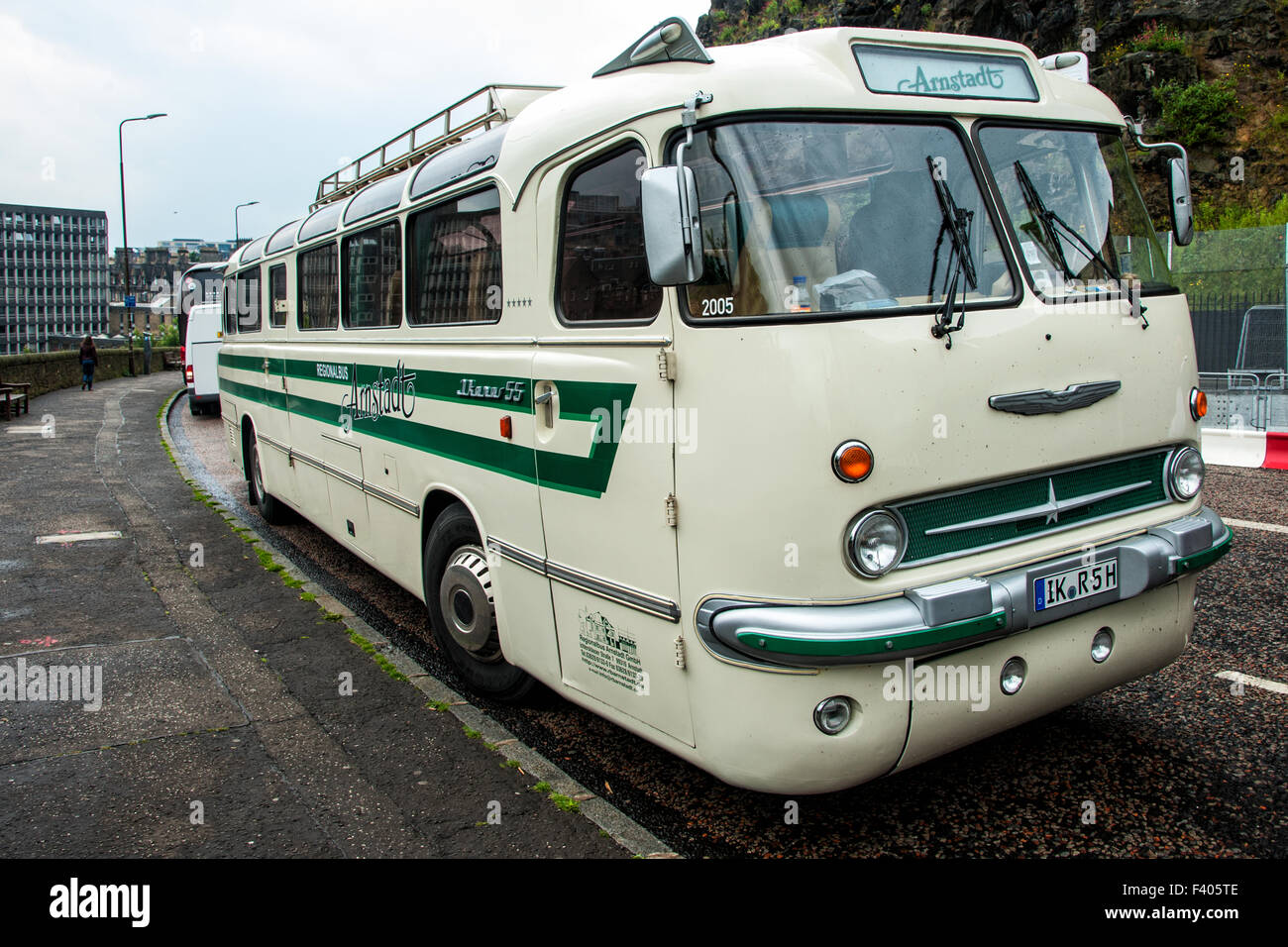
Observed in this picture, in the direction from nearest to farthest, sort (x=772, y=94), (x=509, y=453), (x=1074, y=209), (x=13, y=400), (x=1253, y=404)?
1. (x=772, y=94)
2. (x=1074, y=209)
3. (x=509, y=453)
4. (x=1253, y=404)
5. (x=13, y=400)

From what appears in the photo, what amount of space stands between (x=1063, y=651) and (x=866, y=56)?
2.31 m

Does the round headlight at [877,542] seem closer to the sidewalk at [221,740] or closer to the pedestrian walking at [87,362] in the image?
the sidewalk at [221,740]

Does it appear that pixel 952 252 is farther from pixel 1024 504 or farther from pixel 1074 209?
pixel 1024 504

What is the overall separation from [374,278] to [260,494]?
4686 mm

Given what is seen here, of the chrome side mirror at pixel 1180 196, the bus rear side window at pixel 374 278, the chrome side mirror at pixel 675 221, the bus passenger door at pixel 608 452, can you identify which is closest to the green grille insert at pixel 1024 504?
the bus passenger door at pixel 608 452

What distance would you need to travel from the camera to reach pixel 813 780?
3252 mm

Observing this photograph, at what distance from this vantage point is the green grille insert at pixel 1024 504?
10.8 ft

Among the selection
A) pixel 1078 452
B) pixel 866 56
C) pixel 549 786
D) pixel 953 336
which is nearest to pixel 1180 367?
pixel 1078 452

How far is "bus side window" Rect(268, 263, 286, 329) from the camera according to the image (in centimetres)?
848

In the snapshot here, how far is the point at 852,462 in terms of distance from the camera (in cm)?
309

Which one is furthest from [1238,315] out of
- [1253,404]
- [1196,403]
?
[1196,403]

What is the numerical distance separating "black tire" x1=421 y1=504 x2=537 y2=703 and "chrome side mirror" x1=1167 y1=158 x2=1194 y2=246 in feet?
12.0

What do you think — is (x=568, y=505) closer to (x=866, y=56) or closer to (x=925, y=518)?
(x=925, y=518)
